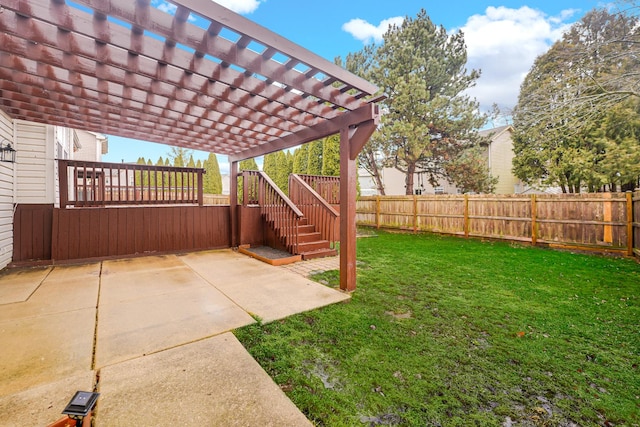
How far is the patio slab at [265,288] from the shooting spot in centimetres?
303

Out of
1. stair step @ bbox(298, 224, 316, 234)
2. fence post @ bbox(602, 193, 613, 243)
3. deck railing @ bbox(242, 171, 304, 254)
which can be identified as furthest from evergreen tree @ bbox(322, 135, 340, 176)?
fence post @ bbox(602, 193, 613, 243)

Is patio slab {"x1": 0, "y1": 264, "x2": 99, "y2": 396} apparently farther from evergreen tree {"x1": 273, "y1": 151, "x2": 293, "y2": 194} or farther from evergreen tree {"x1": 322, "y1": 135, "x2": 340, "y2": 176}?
evergreen tree {"x1": 273, "y1": 151, "x2": 293, "y2": 194}

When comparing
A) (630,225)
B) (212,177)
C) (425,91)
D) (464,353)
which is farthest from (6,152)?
(212,177)

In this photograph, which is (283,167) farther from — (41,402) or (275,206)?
(41,402)

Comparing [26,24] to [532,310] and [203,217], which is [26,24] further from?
[532,310]

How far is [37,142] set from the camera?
16.8 feet

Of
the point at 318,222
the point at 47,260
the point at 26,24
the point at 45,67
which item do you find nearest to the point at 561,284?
the point at 318,222

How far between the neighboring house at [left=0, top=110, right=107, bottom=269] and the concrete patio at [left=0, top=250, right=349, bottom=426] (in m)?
1.00

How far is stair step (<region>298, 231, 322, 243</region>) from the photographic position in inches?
235

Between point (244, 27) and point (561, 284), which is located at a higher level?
point (244, 27)

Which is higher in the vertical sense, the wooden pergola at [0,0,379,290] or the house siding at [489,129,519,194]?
the house siding at [489,129,519,194]

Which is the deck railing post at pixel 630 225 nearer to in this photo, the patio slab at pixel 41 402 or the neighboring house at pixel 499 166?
the patio slab at pixel 41 402

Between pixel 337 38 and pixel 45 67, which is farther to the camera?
pixel 337 38

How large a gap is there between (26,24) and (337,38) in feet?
45.0
